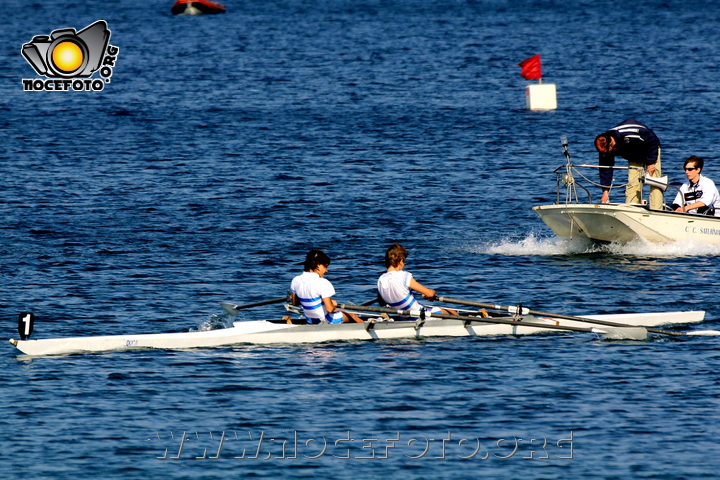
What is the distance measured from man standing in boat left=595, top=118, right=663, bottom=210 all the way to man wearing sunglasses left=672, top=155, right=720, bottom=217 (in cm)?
46

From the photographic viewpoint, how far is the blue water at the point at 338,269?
13.5m

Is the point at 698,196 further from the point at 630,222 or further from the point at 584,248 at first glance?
the point at 584,248

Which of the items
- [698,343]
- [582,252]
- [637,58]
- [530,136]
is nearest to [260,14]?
[637,58]

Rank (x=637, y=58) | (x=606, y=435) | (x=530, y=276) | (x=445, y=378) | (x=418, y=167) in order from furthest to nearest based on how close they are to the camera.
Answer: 1. (x=637, y=58)
2. (x=418, y=167)
3. (x=530, y=276)
4. (x=445, y=378)
5. (x=606, y=435)

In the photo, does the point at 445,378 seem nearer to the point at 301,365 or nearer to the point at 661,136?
the point at 301,365

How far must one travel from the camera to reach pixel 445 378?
15.7 metres

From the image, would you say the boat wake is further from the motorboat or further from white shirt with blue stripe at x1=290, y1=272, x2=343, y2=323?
white shirt with blue stripe at x1=290, y1=272, x2=343, y2=323

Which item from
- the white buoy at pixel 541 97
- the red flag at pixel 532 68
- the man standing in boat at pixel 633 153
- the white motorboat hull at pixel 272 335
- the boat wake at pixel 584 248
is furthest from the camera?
the white buoy at pixel 541 97

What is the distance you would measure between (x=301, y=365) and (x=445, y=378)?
2.20m

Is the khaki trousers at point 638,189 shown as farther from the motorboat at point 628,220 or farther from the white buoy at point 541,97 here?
the white buoy at point 541,97

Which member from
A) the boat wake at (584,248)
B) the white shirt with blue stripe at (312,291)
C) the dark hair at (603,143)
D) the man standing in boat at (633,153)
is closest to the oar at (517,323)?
the white shirt with blue stripe at (312,291)

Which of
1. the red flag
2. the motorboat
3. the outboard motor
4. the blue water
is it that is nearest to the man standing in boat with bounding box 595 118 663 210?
the motorboat

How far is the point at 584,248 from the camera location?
2383 centimetres

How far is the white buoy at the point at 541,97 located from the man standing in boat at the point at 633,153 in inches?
1020
